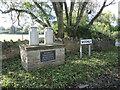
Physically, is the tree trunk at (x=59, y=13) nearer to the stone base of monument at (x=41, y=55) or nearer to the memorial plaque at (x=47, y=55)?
the stone base of monument at (x=41, y=55)

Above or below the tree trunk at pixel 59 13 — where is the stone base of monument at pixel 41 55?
below

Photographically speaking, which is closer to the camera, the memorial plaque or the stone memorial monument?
the stone memorial monument

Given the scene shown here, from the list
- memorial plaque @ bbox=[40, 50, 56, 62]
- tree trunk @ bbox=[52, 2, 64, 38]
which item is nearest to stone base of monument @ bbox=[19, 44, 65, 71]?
memorial plaque @ bbox=[40, 50, 56, 62]

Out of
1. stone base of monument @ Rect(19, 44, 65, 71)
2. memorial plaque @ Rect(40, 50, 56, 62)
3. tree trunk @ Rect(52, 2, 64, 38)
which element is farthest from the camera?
tree trunk @ Rect(52, 2, 64, 38)

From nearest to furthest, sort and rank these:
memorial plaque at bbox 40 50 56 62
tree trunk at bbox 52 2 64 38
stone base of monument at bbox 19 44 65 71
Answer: stone base of monument at bbox 19 44 65 71, memorial plaque at bbox 40 50 56 62, tree trunk at bbox 52 2 64 38

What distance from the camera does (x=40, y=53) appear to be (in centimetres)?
399

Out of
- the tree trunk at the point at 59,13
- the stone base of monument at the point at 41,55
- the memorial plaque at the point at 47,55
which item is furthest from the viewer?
the tree trunk at the point at 59,13

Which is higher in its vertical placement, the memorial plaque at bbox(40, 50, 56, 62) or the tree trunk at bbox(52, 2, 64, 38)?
the tree trunk at bbox(52, 2, 64, 38)

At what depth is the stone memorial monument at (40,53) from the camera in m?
3.83

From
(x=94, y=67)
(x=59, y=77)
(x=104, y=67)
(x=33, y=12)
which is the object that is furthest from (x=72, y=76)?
(x=33, y=12)

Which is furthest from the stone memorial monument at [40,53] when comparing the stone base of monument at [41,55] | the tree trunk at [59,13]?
the tree trunk at [59,13]

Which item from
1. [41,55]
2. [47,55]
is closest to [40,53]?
[41,55]

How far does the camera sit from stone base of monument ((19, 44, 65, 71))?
3.81m

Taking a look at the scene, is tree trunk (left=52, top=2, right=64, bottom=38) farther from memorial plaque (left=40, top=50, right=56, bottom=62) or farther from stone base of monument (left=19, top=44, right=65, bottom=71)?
memorial plaque (left=40, top=50, right=56, bottom=62)
